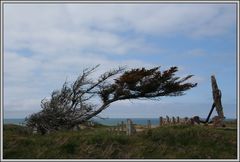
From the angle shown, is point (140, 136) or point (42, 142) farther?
point (140, 136)

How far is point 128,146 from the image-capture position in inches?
519

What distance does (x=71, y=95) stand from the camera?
58.9 ft

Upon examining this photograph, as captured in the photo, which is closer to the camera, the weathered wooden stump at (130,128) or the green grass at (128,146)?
the green grass at (128,146)

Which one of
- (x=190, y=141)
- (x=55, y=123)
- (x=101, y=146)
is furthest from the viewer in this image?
(x=55, y=123)

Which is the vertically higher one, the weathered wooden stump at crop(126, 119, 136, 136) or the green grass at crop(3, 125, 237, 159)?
the weathered wooden stump at crop(126, 119, 136, 136)

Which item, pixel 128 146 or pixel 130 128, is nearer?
pixel 128 146

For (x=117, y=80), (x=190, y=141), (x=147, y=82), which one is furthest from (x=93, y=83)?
(x=190, y=141)

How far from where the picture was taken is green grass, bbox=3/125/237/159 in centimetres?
1259

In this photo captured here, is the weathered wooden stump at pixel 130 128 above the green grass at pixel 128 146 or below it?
above

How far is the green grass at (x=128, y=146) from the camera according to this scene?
1259cm

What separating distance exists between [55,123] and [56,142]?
12.9 feet

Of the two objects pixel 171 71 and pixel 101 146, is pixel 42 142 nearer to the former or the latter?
pixel 101 146

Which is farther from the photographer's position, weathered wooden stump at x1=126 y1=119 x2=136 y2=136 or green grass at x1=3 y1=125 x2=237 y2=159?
weathered wooden stump at x1=126 y1=119 x2=136 y2=136

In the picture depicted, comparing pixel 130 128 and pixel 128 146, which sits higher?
pixel 130 128
